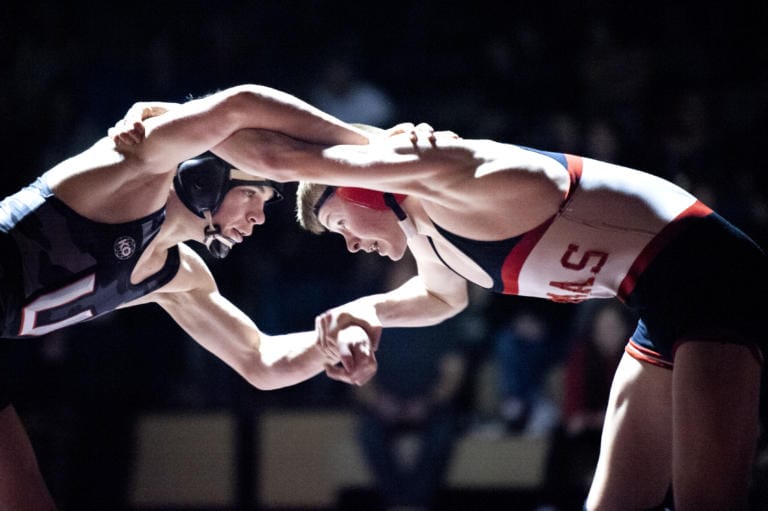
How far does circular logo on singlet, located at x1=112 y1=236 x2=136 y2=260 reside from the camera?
9.22ft

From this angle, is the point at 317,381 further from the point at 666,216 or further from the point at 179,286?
the point at 666,216

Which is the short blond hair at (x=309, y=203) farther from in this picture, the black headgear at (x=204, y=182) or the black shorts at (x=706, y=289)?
the black shorts at (x=706, y=289)

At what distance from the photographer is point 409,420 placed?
4.63 meters

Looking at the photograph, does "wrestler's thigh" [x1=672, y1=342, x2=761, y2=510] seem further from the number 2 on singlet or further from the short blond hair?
the number 2 on singlet

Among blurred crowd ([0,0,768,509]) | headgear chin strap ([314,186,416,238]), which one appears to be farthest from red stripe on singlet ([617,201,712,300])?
blurred crowd ([0,0,768,509])

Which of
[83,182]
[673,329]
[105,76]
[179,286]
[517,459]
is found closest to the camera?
[673,329]

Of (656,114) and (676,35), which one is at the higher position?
(676,35)

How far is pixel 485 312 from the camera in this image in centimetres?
550

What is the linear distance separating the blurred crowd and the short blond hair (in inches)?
68.5

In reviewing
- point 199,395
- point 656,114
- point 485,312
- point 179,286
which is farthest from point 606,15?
point 179,286

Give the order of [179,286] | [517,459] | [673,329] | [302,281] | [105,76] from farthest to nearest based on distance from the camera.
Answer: [105,76] < [302,281] < [517,459] < [179,286] < [673,329]

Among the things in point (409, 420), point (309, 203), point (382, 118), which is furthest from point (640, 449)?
point (382, 118)

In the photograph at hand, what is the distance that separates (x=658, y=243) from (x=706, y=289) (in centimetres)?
18

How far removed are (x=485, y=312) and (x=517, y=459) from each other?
40.1 inches
